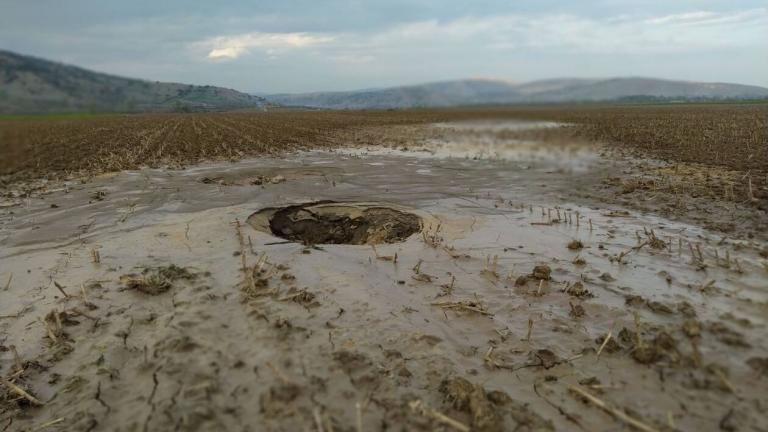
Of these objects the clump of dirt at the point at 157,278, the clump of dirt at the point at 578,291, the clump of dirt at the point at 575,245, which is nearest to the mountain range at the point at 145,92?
the clump of dirt at the point at 157,278

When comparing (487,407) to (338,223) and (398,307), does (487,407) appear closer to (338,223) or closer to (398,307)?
(398,307)

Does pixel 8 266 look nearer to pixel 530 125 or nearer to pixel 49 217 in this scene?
pixel 49 217

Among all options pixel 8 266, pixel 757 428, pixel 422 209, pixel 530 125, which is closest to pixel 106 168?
pixel 8 266

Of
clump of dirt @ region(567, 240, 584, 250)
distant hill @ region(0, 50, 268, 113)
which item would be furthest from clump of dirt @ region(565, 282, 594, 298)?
distant hill @ region(0, 50, 268, 113)

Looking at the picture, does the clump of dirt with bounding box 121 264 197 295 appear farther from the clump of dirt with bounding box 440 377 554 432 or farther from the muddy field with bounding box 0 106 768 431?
the clump of dirt with bounding box 440 377 554 432

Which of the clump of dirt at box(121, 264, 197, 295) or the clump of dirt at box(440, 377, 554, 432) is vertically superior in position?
the clump of dirt at box(121, 264, 197, 295)

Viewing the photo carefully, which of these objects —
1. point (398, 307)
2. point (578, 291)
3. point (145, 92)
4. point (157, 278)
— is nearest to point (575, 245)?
point (578, 291)

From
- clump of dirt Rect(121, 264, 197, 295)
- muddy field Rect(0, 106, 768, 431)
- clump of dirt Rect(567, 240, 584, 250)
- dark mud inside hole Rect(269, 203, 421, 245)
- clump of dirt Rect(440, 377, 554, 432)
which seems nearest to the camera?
clump of dirt Rect(440, 377, 554, 432)

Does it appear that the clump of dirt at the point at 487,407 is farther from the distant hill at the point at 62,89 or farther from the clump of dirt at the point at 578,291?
the distant hill at the point at 62,89
